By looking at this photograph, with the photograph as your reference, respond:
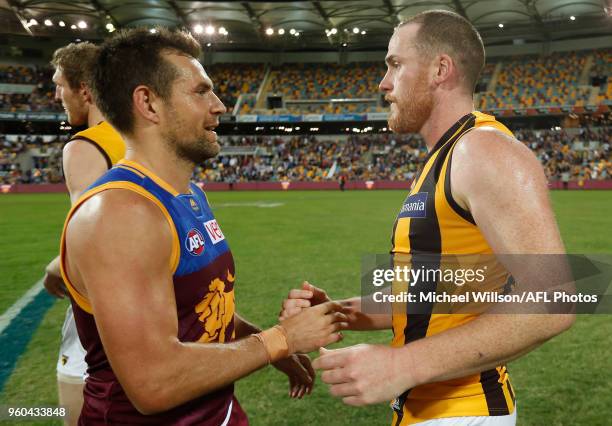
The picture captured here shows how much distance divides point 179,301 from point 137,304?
0.94 ft

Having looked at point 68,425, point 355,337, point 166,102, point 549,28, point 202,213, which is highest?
point 549,28

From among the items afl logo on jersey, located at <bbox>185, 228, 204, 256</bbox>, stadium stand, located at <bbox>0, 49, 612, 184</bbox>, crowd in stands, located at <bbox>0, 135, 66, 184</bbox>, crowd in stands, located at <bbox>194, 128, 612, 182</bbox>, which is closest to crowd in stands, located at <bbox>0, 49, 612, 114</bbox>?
stadium stand, located at <bbox>0, 49, 612, 184</bbox>

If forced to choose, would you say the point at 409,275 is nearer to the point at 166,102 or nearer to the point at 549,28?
the point at 166,102

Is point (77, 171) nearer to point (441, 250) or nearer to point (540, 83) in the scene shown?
point (441, 250)

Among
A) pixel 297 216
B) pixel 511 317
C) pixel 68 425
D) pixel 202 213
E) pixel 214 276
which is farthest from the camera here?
pixel 297 216

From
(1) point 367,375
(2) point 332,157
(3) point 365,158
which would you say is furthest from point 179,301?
(2) point 332,157

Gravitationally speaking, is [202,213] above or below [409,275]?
above

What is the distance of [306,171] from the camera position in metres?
49.2

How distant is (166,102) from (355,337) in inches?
169

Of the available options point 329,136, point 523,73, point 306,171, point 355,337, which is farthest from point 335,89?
point 355,337

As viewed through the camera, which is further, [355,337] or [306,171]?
[306,171]

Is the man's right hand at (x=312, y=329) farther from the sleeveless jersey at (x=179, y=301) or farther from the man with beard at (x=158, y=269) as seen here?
the sleeveless jersey at (x=179, y=301)

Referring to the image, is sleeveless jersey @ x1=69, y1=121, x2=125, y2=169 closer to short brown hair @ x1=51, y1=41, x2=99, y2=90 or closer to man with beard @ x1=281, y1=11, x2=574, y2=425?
short brown hair @ x1=51, y1=41, x2=99, y2=90

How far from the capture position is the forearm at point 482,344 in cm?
154
